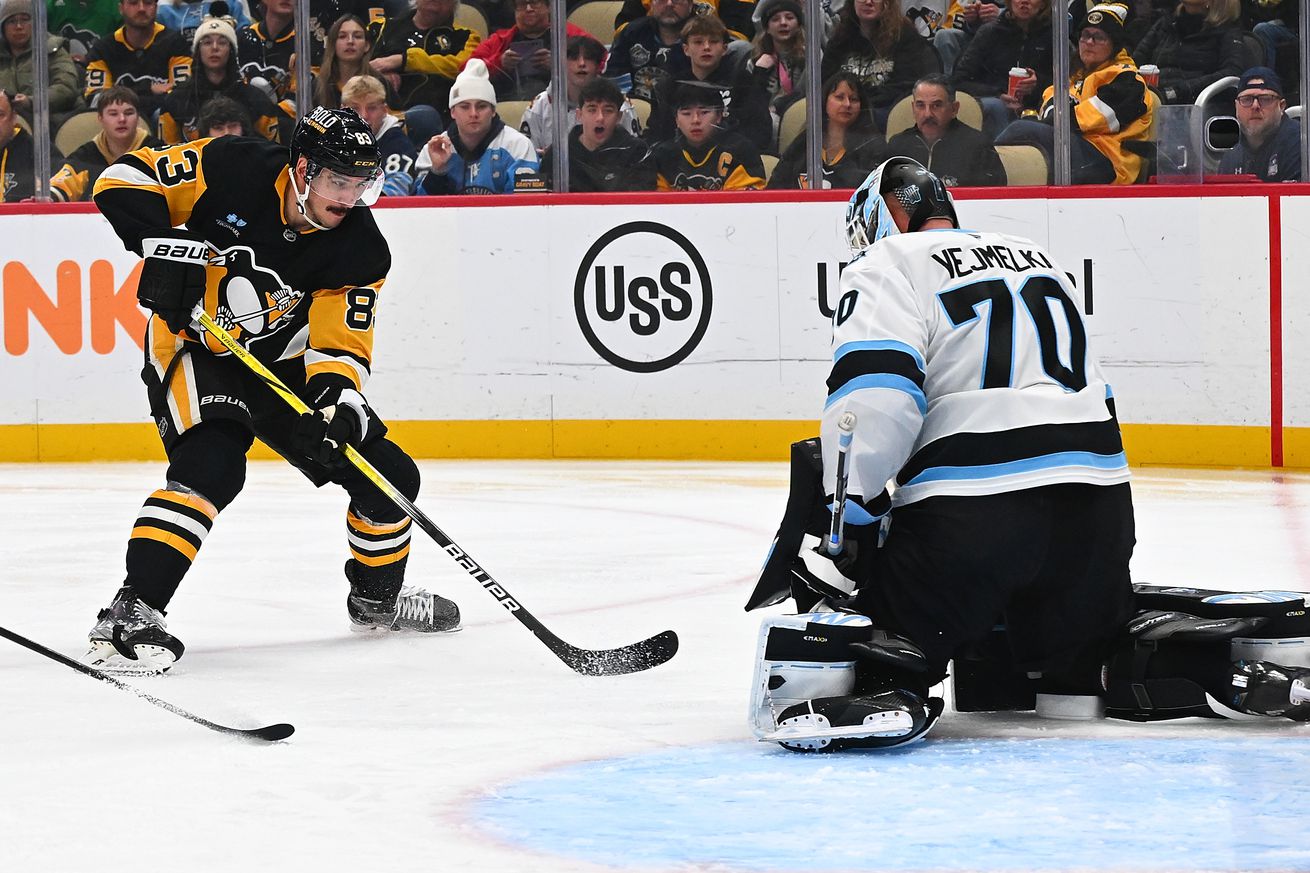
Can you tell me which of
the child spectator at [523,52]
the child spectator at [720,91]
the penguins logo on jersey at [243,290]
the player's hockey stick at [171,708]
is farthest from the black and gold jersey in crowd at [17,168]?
the player's hockey stick at [171,708]

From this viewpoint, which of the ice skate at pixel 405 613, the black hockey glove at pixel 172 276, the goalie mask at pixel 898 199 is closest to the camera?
the goalie mask at pixel 898 199

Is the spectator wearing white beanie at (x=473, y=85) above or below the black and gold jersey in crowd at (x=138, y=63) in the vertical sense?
below

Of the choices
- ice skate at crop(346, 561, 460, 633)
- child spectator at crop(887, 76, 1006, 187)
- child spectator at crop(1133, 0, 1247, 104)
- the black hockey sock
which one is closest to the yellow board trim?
child spectator at crop(887, 76, 1006, 187)

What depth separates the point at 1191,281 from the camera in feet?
20.9

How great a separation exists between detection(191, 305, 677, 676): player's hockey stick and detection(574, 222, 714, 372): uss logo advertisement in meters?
3.36

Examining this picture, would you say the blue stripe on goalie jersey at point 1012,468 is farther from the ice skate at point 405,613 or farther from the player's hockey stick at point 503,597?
the ice skate at point 405,613

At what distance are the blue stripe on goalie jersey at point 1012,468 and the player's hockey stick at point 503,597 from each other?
2.43ft

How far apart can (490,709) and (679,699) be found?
0.29 meters

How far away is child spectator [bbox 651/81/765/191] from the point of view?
6.90 m

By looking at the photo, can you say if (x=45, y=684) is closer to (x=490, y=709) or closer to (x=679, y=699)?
(x=490, y=709)

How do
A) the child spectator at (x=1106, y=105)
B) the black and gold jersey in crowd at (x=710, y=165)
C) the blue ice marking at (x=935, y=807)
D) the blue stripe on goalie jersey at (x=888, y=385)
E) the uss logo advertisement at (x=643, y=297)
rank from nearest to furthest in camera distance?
1. the blue ice marking at (x=935, y=807)
2. the blue stripe on goalie jersey at (x=888, y=385)
3. the child spectator at (x=1106, y=105)
4. the uss logo advertisement at (x=643, y=297)
5. the black and gold jersey in crowd at (x=710, y=165)

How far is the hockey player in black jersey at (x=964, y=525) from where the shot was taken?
8.08ft

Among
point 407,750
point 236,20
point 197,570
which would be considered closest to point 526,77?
point 236,20

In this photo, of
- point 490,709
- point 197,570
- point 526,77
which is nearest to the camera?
point 490,709
